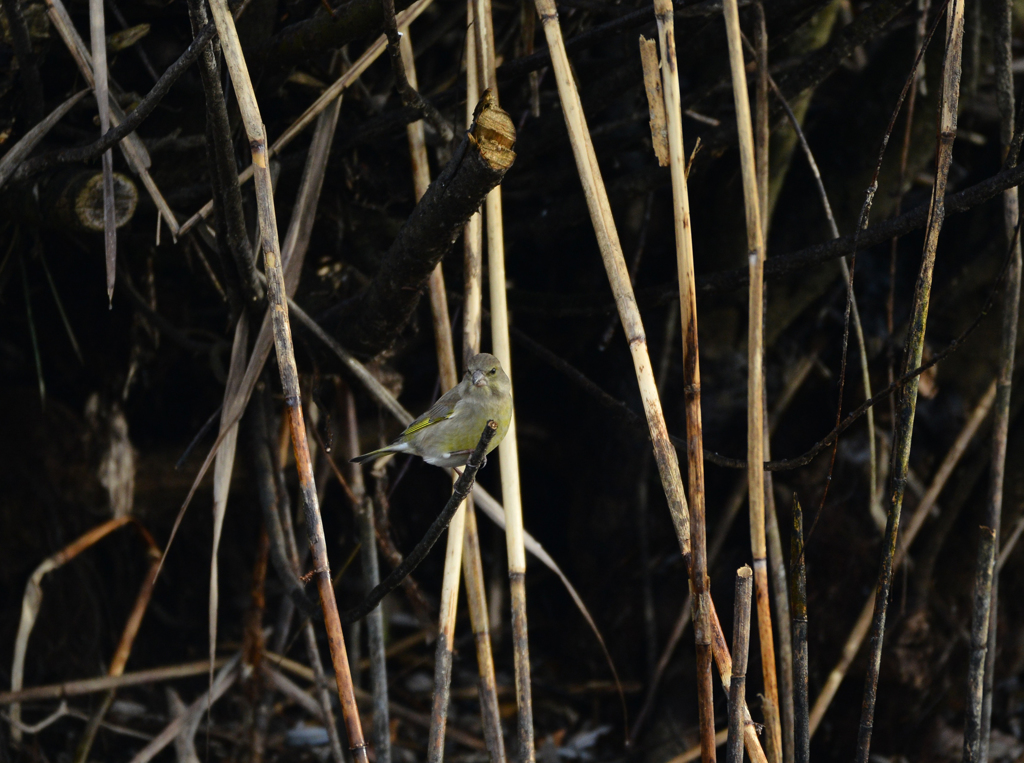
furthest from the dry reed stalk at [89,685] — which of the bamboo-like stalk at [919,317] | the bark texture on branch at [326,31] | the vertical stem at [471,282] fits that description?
the bamboo-like stalk at [919,317]

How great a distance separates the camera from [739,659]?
5.02 feet

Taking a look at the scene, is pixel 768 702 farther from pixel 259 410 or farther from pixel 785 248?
pixel 785 248

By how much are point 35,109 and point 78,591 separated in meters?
1.96

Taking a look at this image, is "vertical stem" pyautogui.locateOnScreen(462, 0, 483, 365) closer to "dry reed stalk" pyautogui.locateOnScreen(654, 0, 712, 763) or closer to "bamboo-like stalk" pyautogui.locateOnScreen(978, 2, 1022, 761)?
"dry reed stalk" pyautogui.locateOnScreen(654, 0, 712, 763)

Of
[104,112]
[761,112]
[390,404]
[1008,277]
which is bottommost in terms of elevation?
[390,404]

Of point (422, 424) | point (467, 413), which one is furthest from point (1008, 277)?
point (422, 424)

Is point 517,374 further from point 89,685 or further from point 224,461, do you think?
point 89,685

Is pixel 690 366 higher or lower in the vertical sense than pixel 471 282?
lower

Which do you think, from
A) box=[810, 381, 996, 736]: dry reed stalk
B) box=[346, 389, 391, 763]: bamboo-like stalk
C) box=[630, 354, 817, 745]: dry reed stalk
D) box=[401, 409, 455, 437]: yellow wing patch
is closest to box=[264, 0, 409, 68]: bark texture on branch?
box=[401, 409, 455, 437]: yellow wing patch

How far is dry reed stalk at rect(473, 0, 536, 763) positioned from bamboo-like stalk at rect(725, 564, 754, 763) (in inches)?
16.1

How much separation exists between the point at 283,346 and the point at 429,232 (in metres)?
0.34

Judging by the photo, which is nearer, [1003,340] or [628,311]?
[628,311]

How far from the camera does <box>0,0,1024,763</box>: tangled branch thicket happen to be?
1.84m

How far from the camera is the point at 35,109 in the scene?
2.08 meters
